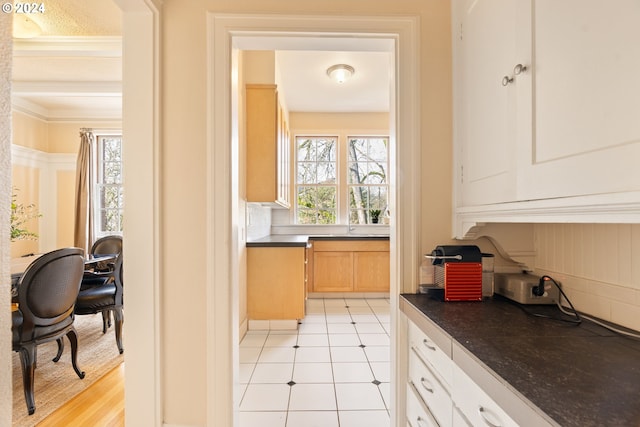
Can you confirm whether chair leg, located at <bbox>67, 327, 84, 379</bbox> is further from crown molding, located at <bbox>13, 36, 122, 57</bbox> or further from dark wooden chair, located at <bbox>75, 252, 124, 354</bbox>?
crown molding, located at <bbox>13, 36, 122, 57</bbox>

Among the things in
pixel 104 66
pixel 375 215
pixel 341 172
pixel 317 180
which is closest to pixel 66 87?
pixel 104 66

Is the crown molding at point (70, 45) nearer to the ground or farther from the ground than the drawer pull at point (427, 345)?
farther from the ground

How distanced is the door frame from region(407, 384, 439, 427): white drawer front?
0.08 meters

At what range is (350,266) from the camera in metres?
4.30

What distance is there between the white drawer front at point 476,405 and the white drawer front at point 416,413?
28cm

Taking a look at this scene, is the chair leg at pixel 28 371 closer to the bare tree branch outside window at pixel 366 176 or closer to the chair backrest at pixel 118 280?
the chair backrest at pixel 118 280

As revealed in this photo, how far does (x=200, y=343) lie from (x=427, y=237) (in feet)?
4.25

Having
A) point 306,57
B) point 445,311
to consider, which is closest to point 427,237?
point 445,311

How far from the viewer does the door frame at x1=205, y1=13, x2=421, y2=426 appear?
4.78 ft

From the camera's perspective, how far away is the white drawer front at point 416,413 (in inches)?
45.7

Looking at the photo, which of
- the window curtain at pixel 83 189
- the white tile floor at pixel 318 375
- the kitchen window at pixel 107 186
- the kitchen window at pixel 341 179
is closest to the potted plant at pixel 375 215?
the kitchen window at pixel 341 179

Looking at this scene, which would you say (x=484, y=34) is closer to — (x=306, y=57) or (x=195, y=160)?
(x=195, y=160)

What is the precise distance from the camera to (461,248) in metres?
1.39

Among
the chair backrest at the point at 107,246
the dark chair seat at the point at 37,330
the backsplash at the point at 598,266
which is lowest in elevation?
the dark chair seat at the point at 37,330
